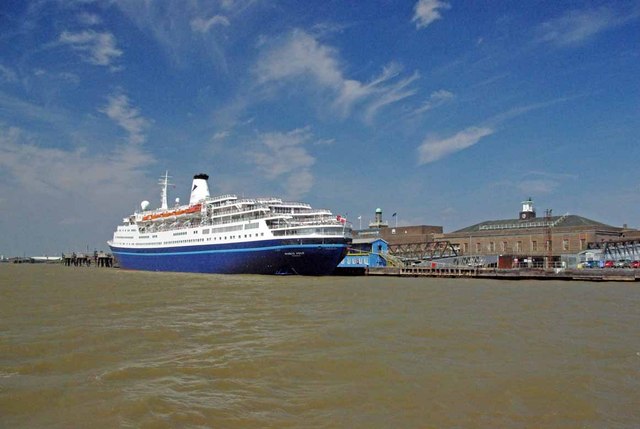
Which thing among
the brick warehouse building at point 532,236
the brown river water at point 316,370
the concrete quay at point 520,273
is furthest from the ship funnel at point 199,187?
the brown river water at point 316,370

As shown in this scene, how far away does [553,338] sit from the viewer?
13.0 meters

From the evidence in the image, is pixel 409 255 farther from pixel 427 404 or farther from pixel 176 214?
pixel 427 404

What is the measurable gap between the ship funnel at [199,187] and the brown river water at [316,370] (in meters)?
47.5

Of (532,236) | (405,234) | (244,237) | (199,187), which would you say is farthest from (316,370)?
(405,234)

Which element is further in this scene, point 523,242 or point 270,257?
point 523,242

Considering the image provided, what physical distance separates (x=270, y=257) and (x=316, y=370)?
3531 cm

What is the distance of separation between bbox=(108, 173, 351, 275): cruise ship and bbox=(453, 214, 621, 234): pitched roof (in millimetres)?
37501

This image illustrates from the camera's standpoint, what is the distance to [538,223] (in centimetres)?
7212

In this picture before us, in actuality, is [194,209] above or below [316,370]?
above

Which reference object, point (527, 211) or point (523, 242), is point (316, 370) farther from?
point (527, 211)

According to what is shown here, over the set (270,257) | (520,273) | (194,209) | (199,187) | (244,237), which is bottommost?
(520,273)

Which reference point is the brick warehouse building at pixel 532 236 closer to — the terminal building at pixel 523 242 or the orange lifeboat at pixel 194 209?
the terminal building at pixel 523 242

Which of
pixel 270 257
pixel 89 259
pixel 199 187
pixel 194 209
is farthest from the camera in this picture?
pixel 89 259

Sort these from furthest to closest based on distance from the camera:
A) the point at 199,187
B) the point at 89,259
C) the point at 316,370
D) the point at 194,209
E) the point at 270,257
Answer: the point at 89,259, the point at 199,187, the point at 194,209, the point at 270,257, the point at 316,370
